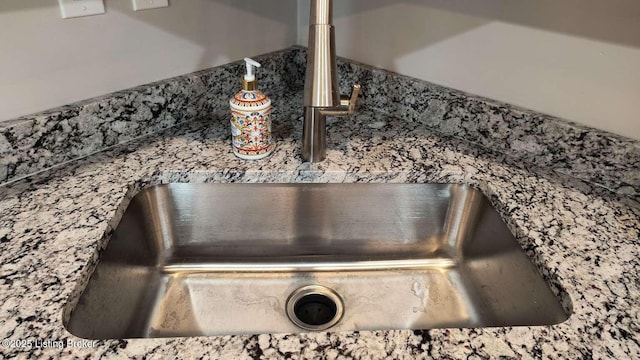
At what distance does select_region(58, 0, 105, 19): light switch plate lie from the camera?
2.35ft

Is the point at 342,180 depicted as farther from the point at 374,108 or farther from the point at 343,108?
the point at 374,108

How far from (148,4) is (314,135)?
41 cm

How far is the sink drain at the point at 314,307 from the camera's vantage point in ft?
2.50

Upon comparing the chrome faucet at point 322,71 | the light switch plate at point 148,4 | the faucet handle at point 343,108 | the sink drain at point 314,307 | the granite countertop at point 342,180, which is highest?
the light switch plate at point 148,4

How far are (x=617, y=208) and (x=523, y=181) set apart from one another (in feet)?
0.49

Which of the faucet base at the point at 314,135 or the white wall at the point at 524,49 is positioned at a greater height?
the white wall at the point at 524,49

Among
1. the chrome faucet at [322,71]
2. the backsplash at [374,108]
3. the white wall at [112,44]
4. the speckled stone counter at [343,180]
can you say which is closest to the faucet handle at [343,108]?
the chrome faucet at [322,71]

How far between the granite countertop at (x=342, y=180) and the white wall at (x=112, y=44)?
127 millimetres

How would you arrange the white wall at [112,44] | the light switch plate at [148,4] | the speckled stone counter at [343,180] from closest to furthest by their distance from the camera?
the speckled stone counter at [343,180], the white wall at [112,44], the light switch plate at [148,4]

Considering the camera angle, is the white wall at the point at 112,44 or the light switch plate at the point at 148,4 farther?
the light switch plate at the point at 148,4

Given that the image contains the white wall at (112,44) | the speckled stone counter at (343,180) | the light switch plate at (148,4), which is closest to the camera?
the speckled stone counter at (343,180)

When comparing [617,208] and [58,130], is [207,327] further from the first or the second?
[617,208]

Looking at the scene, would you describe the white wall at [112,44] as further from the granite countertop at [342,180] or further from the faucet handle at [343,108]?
the faucet handle at [343,108]

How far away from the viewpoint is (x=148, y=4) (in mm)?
824
